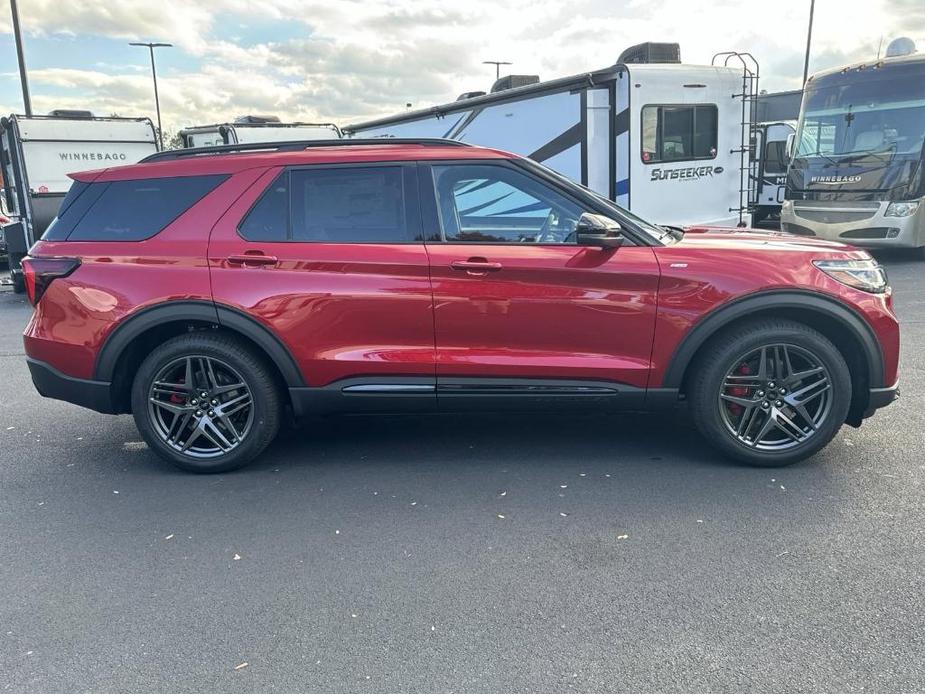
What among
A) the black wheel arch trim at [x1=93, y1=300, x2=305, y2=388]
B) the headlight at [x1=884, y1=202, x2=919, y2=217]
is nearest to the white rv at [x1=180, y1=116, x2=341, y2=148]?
the headlight at [x1=884, y1=202, x2=919, y2=217]

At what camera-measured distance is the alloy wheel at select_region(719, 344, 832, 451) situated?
3971 mm

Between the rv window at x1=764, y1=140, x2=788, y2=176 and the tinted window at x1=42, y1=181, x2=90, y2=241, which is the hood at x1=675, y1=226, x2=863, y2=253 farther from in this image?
the rv window at x1=764, y1=140, x2=788, y2=176

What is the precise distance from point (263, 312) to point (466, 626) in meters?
2.05

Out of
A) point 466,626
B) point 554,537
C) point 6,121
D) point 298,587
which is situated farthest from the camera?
point 6,121

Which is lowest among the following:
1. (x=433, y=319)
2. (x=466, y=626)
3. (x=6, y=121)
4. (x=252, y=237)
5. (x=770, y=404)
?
(x=466, y=626)

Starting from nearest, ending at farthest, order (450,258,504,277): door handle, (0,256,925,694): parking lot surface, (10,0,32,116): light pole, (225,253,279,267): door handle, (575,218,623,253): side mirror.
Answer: (0,256,925,694): parking lot surface → (575,218,623,253): side mirror → (450,258,504,277): door handle → (225,253,279,267): door handle → (10,0,32,116): light pole

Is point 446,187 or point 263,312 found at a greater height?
point 446,187

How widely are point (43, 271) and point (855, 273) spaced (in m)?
4.41

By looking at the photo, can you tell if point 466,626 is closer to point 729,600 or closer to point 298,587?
point 298,587

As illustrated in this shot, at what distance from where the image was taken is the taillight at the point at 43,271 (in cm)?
416

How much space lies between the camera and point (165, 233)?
412 centimetres

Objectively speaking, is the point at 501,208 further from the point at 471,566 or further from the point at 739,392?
the point at 471,566

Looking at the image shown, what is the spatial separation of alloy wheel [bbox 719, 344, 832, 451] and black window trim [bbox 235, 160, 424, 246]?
183cm

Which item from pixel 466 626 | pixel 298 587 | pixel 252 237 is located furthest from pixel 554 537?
pixel 252 237
